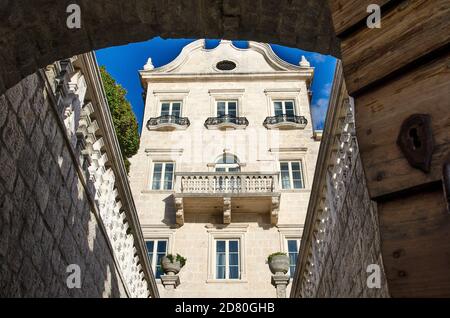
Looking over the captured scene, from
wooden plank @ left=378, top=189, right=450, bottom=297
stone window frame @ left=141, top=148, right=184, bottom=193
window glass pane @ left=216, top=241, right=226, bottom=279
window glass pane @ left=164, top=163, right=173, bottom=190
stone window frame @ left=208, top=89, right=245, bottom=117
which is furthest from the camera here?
stone window frame @ left=208, top=89, right=245, bottom=117

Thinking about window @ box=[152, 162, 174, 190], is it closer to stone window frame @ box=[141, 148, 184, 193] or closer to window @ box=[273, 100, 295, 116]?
stone window frame @ box=[141, 148, 184, 193]

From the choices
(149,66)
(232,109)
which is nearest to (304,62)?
(232,109)

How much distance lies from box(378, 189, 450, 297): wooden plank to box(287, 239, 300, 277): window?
51.8ft

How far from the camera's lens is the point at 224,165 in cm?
1980

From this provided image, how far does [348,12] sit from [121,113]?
1315 centimetres

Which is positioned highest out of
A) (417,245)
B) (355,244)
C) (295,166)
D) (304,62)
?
(304,62)

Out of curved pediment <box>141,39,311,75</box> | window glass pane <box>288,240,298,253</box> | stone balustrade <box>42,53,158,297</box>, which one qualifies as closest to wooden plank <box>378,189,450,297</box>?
stone balustrade <box>42,53,158,297</box>

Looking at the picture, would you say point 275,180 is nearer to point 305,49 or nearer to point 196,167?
point 196,167

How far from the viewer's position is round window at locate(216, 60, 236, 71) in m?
23.7

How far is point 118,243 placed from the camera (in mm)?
7410

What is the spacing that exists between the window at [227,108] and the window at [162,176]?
372cm

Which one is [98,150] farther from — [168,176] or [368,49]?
[168,176]

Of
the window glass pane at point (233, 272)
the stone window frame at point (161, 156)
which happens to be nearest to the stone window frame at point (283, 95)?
the stone window frame at point (161, 156)

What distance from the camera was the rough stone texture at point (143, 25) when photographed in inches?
132
